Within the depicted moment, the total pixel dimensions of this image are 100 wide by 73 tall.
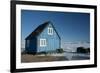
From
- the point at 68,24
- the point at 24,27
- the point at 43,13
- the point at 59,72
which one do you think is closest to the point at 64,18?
the point at 68,24

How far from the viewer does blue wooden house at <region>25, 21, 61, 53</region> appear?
1766 mm

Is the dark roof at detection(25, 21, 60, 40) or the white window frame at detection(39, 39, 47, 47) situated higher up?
the dark roof at detection(25, 21, 60, 40)

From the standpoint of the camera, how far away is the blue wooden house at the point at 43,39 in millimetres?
1766

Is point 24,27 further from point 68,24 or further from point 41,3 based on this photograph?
point 68,24

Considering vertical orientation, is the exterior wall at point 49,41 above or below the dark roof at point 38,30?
below

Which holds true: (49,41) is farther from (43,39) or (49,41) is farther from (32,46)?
(32,46)

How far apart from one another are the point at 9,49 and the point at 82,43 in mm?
698

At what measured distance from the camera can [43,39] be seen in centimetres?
180

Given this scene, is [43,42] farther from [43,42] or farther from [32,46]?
[32,46]

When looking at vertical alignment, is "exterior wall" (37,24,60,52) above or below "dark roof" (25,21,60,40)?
below

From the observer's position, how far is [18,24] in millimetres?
1711

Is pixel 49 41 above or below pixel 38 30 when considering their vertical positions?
below

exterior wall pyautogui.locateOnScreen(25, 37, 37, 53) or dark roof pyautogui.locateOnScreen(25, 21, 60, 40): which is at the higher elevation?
dark roof pyautogui.locateOnScreen(25, 21, 60, 40)

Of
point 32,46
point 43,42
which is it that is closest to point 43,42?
point 43,42
